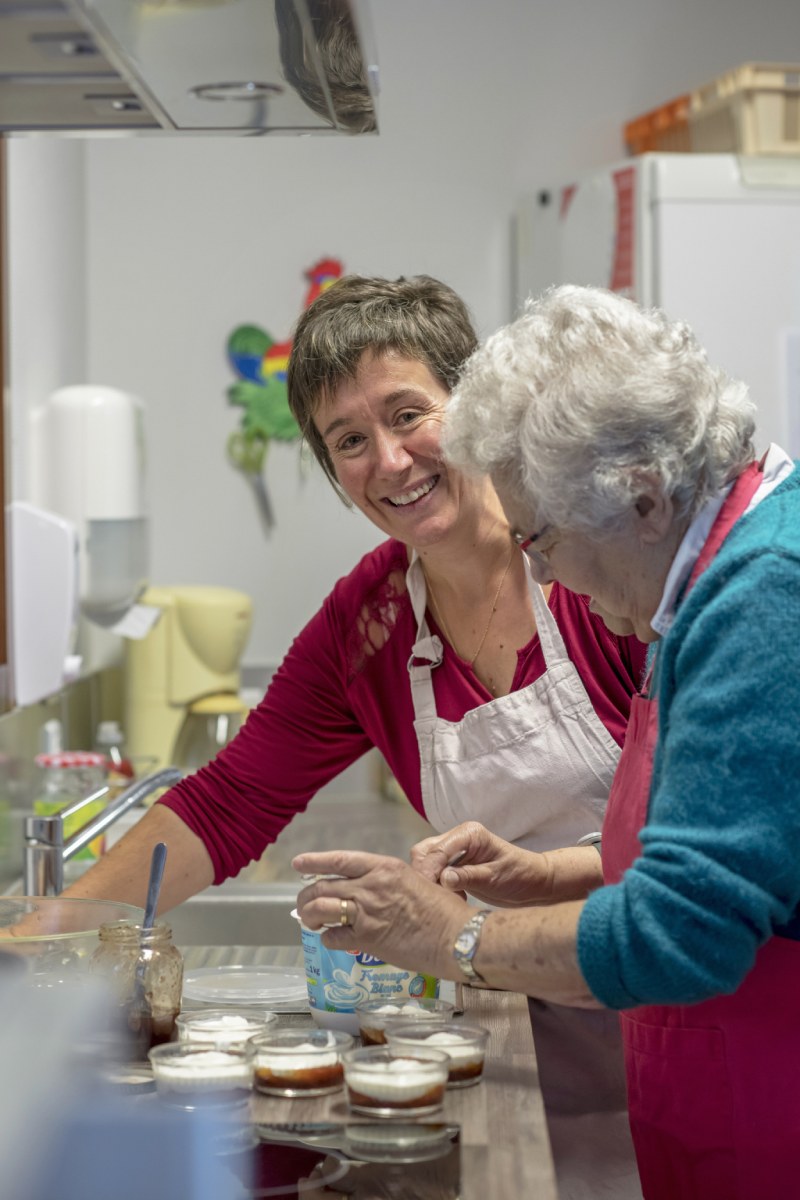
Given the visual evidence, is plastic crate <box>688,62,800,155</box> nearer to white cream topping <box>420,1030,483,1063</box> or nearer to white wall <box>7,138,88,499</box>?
white wall <box>7,138,88,499</box>

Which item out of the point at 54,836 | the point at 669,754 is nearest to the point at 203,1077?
the point at 669,754

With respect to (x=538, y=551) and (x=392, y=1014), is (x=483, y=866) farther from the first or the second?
(x=538, y=551)

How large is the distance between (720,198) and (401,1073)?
2.46 m

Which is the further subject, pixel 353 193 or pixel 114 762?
pixel 353 193

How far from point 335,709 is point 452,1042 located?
0.65 metres

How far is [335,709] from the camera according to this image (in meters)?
1.62

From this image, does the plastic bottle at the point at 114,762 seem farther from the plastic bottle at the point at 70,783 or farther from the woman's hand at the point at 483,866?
the woman's hand at the point at 483,866

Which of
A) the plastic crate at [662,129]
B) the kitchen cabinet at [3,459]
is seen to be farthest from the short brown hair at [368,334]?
the plastic crate at [662,129]

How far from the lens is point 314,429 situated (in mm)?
1555

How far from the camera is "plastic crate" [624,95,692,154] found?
3199 mm

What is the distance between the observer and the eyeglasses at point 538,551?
1.06m

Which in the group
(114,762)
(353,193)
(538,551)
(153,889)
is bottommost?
(114,762)

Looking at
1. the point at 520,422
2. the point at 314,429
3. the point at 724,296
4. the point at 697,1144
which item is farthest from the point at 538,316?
the point at 724,296

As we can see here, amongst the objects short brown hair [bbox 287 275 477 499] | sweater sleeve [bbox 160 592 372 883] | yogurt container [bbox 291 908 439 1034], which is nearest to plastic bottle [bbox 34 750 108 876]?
sweater sleeve [bbox 160 592 372 883]
